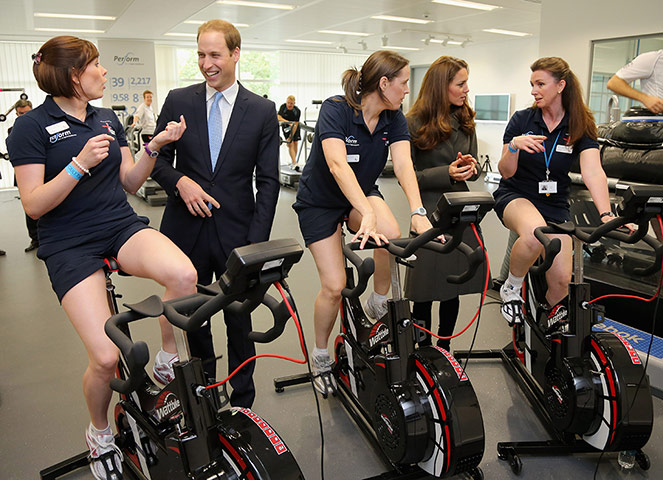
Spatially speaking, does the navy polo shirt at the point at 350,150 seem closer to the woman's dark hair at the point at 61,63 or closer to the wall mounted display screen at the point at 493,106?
the woman's dark hair at the point at 61,63

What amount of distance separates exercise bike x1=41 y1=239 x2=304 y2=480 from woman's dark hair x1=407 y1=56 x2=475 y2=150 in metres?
1.77

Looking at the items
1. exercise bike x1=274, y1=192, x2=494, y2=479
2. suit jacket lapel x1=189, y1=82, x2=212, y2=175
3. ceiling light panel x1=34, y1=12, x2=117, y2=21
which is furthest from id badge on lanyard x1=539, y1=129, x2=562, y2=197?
ceiling light panel x1=34, y1=12, x2=117, y2=21

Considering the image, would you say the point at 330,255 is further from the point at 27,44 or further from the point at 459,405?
the point at 27,44

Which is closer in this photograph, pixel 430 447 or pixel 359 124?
pixel 430 447

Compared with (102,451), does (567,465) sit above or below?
below

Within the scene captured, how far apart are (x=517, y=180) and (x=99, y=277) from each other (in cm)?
207

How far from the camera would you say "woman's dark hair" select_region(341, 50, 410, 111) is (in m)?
2.35

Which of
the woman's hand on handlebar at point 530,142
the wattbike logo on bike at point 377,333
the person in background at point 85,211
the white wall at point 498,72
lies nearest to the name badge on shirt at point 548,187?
the woman's hand on handlebar at point 530,142

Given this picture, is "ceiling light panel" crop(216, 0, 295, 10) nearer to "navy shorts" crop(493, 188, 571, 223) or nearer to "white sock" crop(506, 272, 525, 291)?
"navy shorts" crop(493, 188, 571, 223)

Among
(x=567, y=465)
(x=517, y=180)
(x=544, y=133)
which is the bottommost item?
(x=567, y=465)

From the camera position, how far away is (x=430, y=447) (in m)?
2.13

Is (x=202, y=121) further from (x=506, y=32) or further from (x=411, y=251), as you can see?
(x=506, y=32)

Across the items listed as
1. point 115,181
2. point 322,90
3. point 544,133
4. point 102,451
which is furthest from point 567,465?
point 322,90

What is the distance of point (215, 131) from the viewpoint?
2.39 metres
